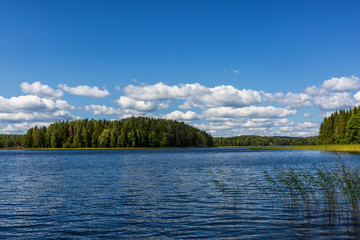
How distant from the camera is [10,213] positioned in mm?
21922

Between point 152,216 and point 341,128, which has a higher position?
point 341,128

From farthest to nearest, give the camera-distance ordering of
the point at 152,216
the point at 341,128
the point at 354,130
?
1. the point at 341,128
2. the point at 354,130
3. the point at 152,216

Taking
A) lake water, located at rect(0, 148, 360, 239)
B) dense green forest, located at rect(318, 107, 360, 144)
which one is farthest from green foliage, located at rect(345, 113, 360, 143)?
lake water, located at rect(0, 148, 360, 239)

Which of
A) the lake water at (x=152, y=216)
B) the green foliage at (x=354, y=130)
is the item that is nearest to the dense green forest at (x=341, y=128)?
the green foliage at (x=354, y=130)

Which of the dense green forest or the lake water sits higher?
the dense green forest

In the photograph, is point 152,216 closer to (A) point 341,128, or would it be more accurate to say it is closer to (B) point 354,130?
(B) point 354,130

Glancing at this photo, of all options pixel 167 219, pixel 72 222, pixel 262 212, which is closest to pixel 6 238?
pixel 72 222

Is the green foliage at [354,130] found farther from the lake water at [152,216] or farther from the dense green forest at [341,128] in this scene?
the lake water at [152,216]

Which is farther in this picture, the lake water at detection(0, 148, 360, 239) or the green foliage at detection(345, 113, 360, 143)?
the green foliage at detection(345, 113, 360, 143)

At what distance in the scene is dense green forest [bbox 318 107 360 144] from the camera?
126 metres

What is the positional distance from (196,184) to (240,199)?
9.63 meters

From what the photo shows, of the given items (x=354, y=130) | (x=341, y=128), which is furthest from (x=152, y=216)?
(x=341, y=128)

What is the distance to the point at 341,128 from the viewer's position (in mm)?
141000

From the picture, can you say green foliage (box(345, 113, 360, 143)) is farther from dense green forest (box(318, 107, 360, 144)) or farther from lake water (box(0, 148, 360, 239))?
lake water (box(0, 148, 360, 239))
